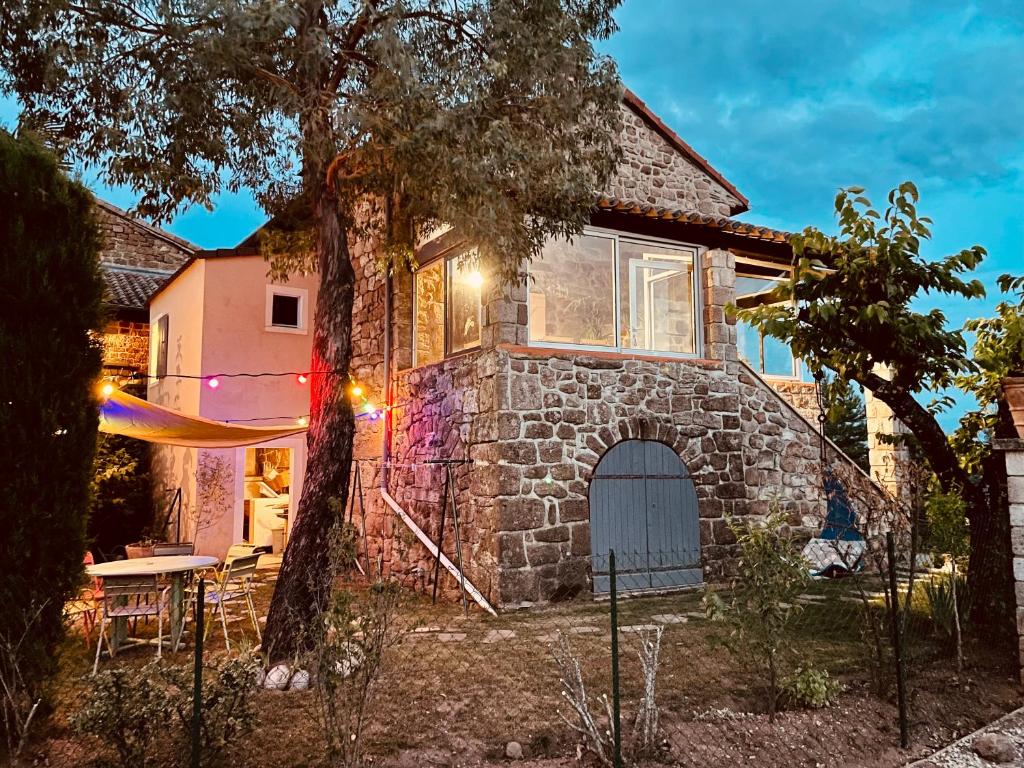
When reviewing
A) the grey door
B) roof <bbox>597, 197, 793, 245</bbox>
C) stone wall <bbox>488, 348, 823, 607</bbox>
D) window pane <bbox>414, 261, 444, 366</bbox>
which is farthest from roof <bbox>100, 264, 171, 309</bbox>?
the grey door

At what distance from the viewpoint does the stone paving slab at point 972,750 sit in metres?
3.68

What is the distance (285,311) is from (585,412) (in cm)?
593

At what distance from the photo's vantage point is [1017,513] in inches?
183

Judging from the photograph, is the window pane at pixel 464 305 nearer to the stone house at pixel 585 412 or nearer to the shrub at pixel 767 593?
the stone house at pixel 585 412

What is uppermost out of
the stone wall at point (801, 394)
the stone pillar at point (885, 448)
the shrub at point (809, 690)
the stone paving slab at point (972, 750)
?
the stone wall at point (801, 394)

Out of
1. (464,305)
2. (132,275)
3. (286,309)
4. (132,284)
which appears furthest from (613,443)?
(132,275)

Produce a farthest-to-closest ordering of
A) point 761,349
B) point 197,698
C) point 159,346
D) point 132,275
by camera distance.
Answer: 1. point 132,275
2. point 159,346
3. point 761,349
4. point 197,698

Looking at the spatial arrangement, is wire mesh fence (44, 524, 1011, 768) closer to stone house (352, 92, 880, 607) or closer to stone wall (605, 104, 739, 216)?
stone house (352, 92, 880, 607)

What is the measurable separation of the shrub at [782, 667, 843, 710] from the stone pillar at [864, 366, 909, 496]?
21.6 ft

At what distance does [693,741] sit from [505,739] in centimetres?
94

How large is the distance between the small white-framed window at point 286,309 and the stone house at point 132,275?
245 centimetres

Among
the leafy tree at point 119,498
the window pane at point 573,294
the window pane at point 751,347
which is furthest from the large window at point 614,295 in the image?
the leafy tree at point 119,498

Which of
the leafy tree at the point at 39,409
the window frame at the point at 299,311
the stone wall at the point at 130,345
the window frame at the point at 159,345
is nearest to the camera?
the leafy tree at the point at 39,409

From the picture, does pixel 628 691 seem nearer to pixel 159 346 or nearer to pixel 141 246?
pixel 159 346
